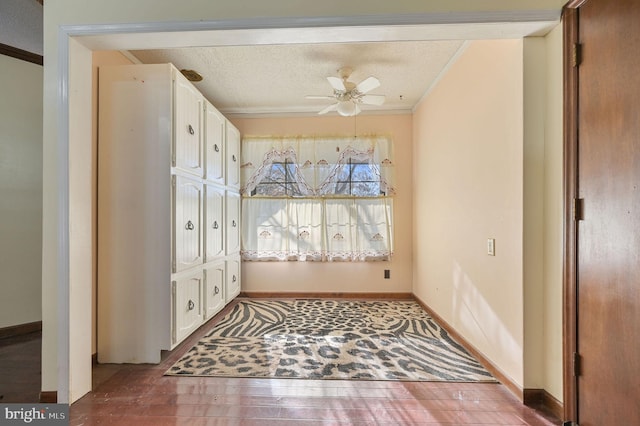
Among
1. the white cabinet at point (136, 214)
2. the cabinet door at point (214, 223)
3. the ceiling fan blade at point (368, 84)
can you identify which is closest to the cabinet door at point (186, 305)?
the white cabinet at point (136, 214)

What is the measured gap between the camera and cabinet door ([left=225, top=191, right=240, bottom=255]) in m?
3.35

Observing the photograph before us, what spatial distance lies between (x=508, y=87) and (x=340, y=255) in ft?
8.69

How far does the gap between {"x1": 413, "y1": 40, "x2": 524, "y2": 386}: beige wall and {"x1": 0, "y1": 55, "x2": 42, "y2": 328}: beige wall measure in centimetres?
397

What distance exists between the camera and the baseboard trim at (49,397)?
161cm

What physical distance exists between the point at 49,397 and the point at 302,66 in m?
3.07

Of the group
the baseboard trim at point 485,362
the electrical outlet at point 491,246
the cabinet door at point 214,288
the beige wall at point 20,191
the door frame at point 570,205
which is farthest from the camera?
the cabinet door at point 214,288

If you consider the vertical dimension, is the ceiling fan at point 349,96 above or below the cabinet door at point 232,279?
above

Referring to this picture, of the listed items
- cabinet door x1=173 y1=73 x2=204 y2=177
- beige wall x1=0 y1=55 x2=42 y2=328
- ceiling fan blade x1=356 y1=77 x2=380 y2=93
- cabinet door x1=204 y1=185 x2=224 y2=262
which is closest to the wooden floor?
beige wall x1=0 y1=55 x2=42 y2=328

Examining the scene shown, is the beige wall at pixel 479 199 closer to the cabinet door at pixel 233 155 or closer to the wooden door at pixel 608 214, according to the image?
the wooden door at pixel 608 214

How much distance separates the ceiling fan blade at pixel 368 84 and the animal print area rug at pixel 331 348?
2305 millimetres

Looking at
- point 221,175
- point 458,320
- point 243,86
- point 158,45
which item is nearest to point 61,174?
point 158,45

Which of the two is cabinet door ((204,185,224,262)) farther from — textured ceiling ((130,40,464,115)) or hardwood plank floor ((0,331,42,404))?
hardwood plank floor ((0,331,42,404))

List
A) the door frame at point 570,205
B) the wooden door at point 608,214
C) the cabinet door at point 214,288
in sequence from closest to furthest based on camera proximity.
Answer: the wooden door at point 608,214 < the door frame at point 570,205 < the cabinet door at point 214,288

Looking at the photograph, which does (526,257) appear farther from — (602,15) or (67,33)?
(67,33)
